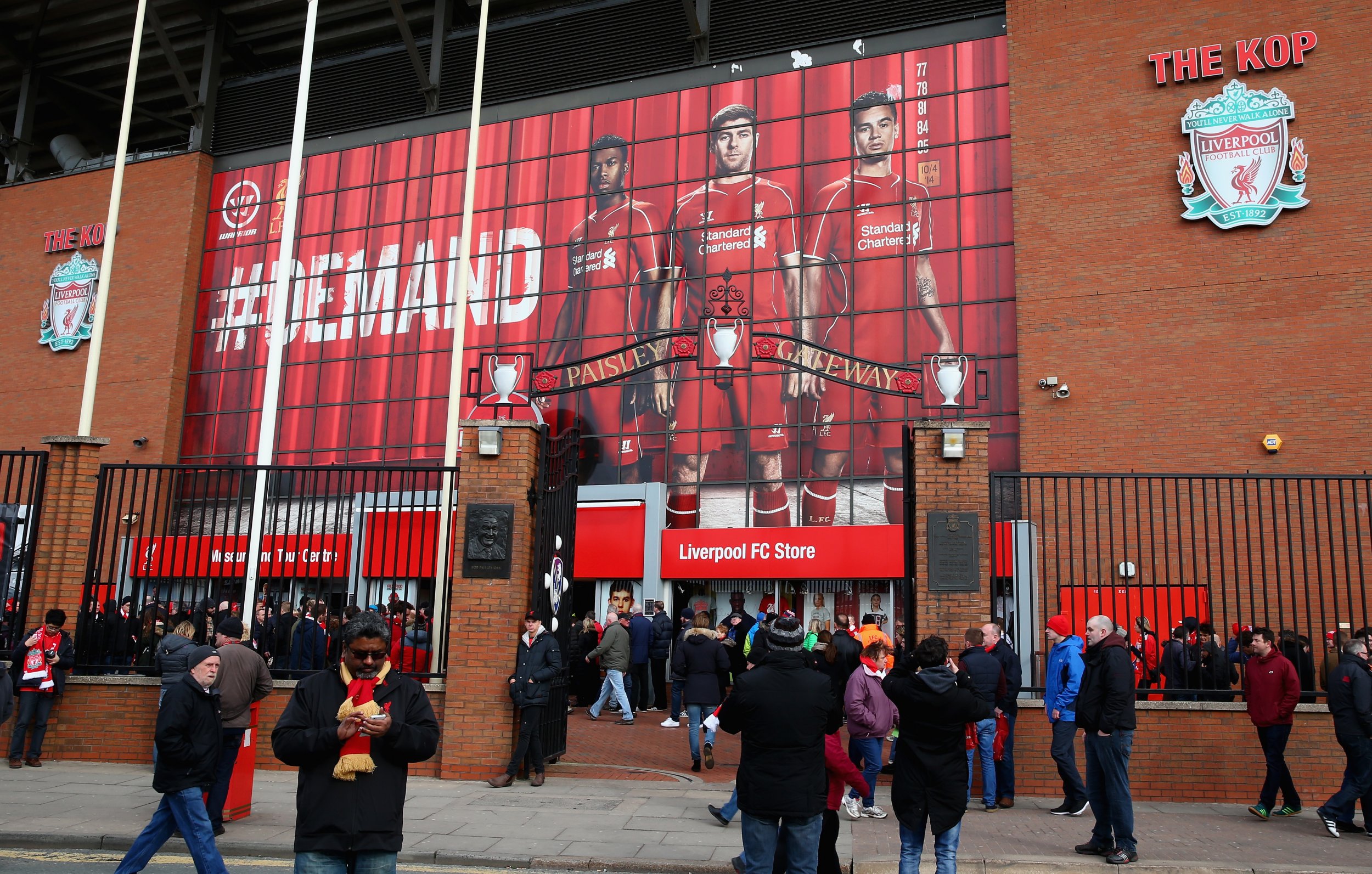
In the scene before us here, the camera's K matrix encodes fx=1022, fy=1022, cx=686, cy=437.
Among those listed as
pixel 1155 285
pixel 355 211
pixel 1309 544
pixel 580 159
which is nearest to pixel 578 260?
pixel 580 159

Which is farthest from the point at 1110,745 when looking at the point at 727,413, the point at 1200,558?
the point at 727,413

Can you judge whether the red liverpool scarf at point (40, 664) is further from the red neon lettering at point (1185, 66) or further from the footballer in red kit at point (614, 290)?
the red neon lettering at point (1185, 66)

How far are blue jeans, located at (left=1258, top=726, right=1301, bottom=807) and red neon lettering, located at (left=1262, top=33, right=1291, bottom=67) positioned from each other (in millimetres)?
14857

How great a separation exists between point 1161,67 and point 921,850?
1851 cm

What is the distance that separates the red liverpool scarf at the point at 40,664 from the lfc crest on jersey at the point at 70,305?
21.4 m

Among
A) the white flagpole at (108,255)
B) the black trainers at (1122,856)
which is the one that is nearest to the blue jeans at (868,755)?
the black trainers at (1122,856)

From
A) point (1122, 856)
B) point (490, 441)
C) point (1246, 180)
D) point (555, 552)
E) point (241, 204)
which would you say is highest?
point (241, 204)

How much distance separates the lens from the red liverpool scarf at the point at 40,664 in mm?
10805

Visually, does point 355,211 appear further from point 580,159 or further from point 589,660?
point 589,660

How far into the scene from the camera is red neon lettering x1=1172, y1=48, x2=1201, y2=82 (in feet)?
64.4

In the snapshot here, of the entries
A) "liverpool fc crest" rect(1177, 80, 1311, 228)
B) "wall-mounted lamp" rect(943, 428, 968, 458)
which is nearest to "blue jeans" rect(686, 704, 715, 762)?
"wall-mounted lamp" rect(943, 428, 968, 458)

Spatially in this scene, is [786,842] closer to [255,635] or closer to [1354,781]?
[1354,781]

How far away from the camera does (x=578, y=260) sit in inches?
1003

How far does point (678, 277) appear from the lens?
955 inches
